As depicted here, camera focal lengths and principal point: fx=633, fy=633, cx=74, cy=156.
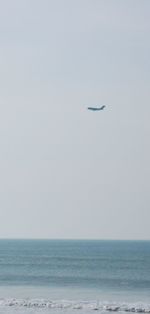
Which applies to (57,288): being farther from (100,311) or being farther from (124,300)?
(100,311)

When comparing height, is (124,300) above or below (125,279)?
below

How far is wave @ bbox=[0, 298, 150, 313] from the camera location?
34281mm

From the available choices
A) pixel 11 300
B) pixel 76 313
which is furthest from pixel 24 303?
pixel 76 313

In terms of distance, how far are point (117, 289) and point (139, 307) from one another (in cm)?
1598

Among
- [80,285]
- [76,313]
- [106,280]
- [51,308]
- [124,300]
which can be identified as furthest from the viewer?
[106,280]

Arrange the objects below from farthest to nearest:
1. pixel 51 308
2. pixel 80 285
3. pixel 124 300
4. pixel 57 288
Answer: pixel 80 285 → pixel 57 288 → pixel 124 300 → pixel 51 308

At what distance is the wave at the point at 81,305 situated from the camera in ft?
A: 112

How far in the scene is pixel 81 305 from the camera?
35.6m

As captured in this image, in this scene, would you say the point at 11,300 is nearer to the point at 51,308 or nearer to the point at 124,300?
the point at 51,308

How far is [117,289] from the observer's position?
167 feet

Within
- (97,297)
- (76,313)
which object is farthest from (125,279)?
(76,313)

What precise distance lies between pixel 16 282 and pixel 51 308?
75.3 ft

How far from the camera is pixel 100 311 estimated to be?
33.4 m

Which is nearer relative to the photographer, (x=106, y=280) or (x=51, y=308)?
(x=51, y=308)
